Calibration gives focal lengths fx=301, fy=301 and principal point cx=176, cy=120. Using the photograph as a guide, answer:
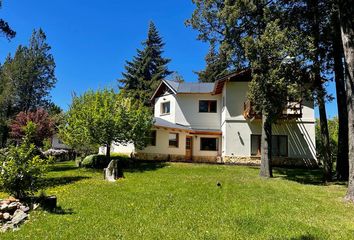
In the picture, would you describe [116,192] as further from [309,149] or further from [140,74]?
[140,74]

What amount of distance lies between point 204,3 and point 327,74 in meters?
8.78

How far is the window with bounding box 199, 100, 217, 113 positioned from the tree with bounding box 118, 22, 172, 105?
16.0m

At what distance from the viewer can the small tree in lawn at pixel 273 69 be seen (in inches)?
597

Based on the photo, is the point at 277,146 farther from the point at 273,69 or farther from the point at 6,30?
the point at 6,30

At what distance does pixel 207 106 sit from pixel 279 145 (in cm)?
762

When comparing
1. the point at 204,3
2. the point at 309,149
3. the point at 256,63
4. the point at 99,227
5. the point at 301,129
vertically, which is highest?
the point at 204,3

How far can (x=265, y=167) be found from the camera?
17141mm

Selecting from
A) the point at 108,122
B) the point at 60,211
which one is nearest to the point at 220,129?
the point at 108,122

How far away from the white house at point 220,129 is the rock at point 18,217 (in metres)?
17.3

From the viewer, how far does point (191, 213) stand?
8406 mm

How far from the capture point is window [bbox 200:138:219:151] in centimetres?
2781

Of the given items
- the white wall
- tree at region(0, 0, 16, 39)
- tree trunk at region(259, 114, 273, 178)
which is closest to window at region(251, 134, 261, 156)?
the white wall

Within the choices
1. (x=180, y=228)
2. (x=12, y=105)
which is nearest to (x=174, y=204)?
(x=180, y=228)

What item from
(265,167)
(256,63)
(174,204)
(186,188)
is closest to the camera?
(174,204)
